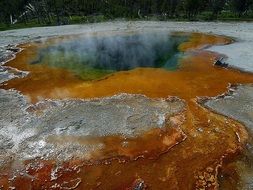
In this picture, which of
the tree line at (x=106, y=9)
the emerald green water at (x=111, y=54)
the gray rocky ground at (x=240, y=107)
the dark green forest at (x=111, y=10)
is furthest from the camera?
the tree line at (x=106, y=9)

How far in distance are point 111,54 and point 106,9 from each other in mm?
50617

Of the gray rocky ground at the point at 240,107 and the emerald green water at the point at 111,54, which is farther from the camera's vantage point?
the emerald green water at the point at 111,54

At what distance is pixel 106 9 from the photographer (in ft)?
269

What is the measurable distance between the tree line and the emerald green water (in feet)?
91.8

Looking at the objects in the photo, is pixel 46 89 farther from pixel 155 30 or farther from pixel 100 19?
pixel 100 19

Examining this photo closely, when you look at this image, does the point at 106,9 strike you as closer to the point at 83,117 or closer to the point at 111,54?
the point at 111,54

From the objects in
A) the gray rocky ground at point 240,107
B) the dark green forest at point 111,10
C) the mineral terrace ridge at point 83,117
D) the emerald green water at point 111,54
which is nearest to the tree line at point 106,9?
the dark green forest at point 111,10

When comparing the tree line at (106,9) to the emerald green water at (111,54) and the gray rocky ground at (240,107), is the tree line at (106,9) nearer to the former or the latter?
the emerald green water at (111,54)

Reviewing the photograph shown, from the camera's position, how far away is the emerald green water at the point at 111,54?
2912 cm

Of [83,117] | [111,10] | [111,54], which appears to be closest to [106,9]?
[111,10]

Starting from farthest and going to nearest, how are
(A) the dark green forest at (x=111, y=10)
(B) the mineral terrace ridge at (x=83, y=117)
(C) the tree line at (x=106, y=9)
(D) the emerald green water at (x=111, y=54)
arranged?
(C) the tree line at (x=106, y=9), (A) the dark green forest at (x=111, y=10), (D) the emerald green water at (x=111, y=54), (B) the mineral terrace ridge at (x=83, y=117)

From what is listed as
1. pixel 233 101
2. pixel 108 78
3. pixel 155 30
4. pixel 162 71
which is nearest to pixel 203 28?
pixel 155 30

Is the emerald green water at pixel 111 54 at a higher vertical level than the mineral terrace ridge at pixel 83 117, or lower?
lower

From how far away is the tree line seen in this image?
69769 mm
